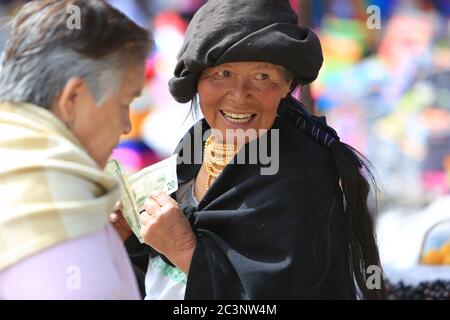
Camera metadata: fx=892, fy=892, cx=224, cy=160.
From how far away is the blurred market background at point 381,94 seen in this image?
6.26 metres

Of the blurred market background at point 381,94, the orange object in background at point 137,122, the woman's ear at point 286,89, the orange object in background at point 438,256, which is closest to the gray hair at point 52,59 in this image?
the woman's ear at point 286,89

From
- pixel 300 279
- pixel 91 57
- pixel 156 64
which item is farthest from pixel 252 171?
pixel 156 64

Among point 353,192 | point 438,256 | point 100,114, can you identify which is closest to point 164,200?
point 353,192

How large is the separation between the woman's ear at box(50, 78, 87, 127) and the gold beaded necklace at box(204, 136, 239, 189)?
1.08 m

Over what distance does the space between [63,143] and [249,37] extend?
1041 mm

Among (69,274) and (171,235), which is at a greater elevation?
(171,235)

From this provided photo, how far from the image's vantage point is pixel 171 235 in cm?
269

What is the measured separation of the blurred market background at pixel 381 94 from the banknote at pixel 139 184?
10.7 feet

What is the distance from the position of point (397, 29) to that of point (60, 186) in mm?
5180

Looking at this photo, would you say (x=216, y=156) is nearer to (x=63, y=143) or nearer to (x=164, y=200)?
(x=164, y=200)

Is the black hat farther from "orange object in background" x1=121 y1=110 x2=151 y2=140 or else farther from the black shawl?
"orange object in background" x1=121 y1=110 x2=151 y2=140

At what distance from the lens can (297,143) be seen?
→ 9.13ft

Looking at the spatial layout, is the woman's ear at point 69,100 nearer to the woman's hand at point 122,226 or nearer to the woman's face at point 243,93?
the woman's face at point 243,93

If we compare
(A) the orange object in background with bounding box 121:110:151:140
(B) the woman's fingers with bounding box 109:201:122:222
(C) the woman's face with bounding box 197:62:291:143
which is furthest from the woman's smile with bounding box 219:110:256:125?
(A) the orange object in background with bounding box 121:110:151:140
